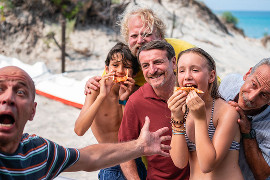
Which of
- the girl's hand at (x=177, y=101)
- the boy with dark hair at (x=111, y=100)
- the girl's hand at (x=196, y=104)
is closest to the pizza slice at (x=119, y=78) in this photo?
the boy with dark hair at (x=111, y=100)

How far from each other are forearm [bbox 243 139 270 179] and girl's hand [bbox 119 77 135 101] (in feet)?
3.85

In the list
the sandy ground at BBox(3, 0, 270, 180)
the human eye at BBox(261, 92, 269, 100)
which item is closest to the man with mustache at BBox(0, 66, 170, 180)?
the human eye at BBox(261, 92, 269, 100)

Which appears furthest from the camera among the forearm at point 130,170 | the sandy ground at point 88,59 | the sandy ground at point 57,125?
the sandy ground at point 88,59

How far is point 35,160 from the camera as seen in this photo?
167cm

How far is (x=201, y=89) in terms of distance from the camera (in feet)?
7.42

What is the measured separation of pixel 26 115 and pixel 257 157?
1.82 m

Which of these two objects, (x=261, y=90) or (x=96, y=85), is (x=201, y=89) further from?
(x=96, y=85)

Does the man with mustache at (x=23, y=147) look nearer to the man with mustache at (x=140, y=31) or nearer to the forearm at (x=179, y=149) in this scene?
the forearm at (x=179, y=149)

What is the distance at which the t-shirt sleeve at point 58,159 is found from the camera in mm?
1750

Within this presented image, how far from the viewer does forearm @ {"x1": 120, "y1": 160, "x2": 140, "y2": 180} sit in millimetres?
2736

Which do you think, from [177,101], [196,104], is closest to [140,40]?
[177,101]

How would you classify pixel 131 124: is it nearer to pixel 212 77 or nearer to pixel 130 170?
pixel 130 170

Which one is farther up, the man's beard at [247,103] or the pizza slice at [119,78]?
the man's beard at [247,103]

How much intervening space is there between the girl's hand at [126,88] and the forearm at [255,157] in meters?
1.17
